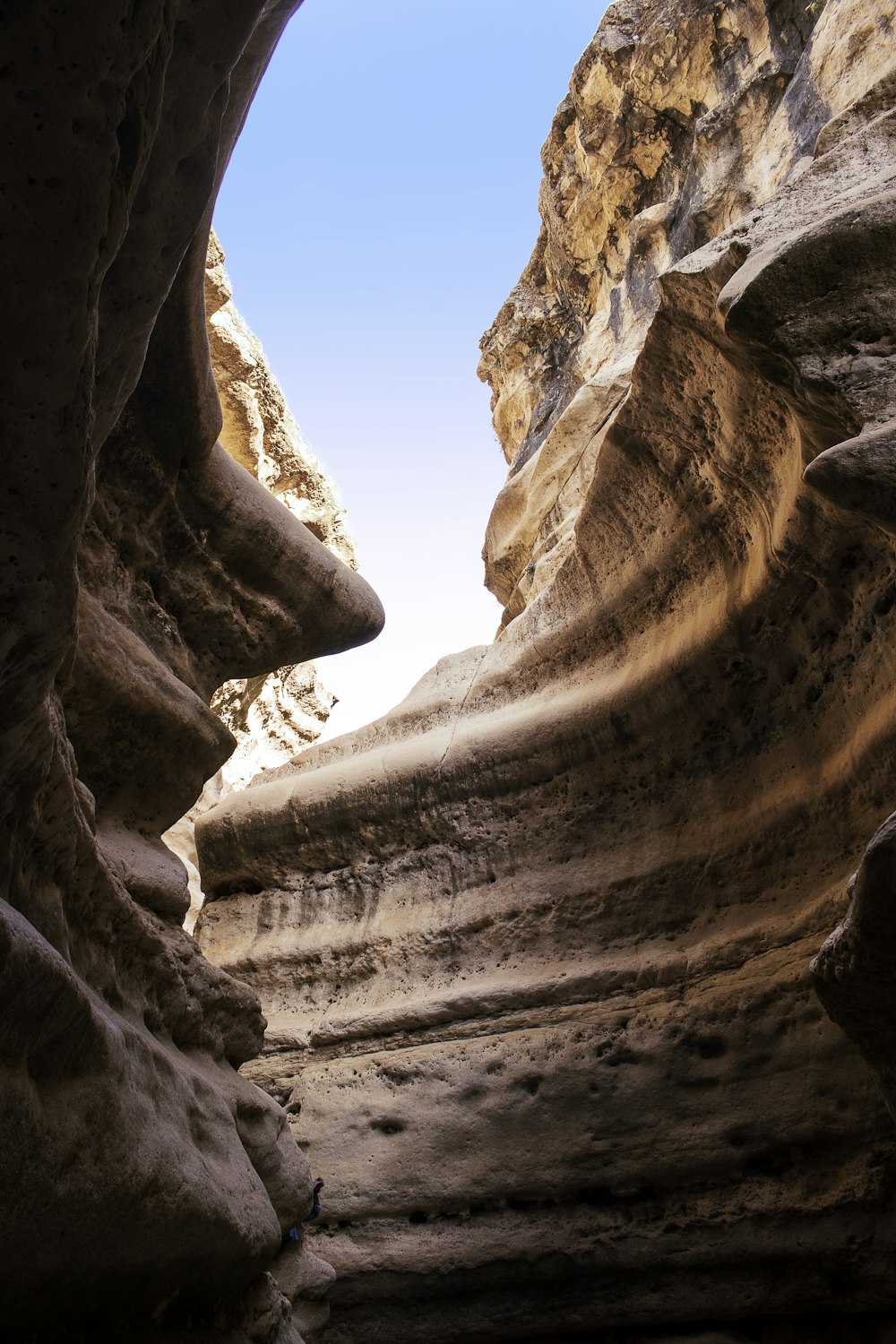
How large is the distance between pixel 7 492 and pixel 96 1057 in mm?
1095

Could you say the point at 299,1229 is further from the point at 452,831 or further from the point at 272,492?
the point at 272,492

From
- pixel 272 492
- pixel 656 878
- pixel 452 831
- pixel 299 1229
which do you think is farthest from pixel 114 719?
pixel 272 492

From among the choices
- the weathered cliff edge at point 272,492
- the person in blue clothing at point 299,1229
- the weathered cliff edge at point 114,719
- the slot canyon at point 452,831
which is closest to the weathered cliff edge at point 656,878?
the slot canyon at point 452,831

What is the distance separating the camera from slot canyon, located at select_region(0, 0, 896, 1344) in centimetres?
178

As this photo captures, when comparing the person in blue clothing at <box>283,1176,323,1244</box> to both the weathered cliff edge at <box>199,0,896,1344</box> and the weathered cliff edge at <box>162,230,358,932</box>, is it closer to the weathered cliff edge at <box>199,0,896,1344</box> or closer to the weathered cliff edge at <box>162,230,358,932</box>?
the weathered cliff edge at <box>199,0,896,1344</box>

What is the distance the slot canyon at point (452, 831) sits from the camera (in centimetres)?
178

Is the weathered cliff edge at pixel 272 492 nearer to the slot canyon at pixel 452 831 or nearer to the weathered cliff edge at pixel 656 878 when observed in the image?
the weathered cliff edge at pixel 656 878

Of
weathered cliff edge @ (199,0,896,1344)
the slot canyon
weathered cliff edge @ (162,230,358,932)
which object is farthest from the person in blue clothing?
weathered cliff edge @ (162,230,358,932)

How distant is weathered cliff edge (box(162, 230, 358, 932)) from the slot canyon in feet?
12.3

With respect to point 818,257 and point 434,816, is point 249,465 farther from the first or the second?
point 818,257

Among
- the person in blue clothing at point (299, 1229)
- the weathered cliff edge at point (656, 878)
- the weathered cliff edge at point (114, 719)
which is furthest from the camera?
the weathered cliff edge at point (656, 878)

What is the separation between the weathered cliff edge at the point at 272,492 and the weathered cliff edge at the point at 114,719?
15.5 feet

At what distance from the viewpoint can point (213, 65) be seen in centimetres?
173

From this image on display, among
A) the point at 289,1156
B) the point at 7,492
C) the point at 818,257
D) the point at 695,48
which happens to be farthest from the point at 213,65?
the point at 695,48
